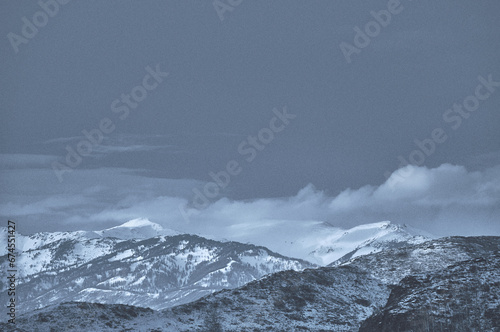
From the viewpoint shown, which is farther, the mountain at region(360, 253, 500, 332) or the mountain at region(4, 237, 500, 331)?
the mountain at region(4, 237, 500, 331)

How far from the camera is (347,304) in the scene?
159750mm

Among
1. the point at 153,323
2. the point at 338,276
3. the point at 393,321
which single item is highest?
the point at 338,276

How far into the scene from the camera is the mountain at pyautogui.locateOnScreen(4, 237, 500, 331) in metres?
120

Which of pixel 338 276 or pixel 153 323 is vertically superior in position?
pixel 338 276

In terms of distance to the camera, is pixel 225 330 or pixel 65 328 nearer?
pixel 65 328

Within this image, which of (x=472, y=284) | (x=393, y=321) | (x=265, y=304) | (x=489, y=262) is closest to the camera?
(x=393, y=321)

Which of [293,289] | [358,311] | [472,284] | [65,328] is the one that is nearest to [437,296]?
[472,284]

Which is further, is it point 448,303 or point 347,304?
point 347,304

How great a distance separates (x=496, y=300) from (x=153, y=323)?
61133 millimetres

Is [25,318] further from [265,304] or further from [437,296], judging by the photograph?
[437,296]

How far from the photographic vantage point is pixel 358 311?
514 ft

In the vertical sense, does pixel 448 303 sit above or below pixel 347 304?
below

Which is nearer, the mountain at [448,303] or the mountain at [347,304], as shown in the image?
the mountain at [448,303]

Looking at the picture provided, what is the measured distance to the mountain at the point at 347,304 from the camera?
12032 centimetres
